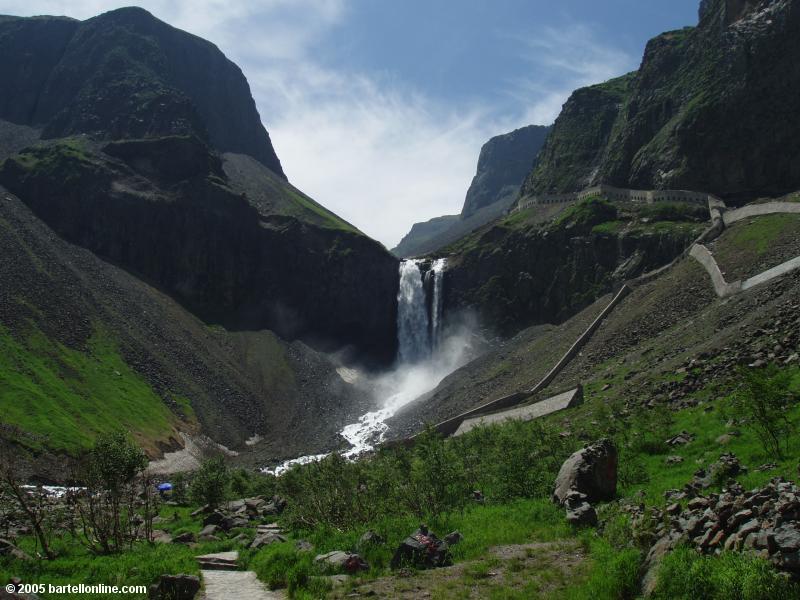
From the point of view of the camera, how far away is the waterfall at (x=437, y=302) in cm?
11425

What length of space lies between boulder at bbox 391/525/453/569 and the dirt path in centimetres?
46

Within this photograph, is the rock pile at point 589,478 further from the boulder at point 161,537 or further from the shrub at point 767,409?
the boulder at point 161,537

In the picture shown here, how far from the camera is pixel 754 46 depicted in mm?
108625

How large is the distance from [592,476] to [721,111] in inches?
4291

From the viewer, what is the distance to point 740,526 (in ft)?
39.9

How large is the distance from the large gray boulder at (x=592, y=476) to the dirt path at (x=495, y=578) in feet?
12.0

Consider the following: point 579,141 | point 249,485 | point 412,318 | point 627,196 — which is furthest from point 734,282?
point 579,141

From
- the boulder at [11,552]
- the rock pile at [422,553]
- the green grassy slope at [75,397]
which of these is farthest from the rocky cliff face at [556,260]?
the boulder at [11,552]

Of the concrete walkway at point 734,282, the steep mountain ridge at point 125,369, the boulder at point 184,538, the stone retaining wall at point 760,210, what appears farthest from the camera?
the stone retaining wall at point 760,210

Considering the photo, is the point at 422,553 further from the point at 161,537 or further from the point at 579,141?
the point at 579,141

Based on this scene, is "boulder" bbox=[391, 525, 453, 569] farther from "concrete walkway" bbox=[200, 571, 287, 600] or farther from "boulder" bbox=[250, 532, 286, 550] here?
"boulder" bbox=[250, 532, 286, 550]

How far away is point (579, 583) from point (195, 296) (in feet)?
398

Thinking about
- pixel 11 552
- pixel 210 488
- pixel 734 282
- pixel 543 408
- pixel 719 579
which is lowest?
pixel 719 579

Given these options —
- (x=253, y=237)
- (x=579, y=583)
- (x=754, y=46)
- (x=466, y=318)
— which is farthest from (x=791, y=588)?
(x=253, y=237)
